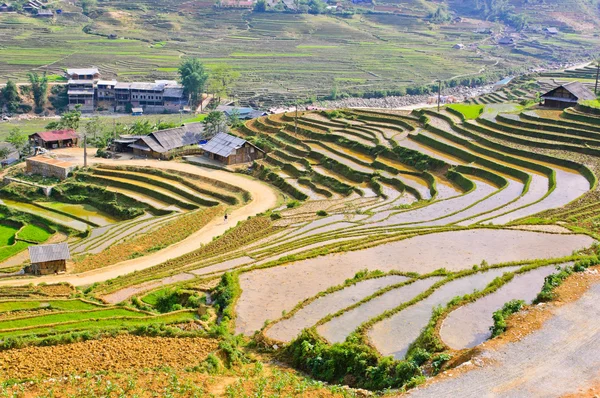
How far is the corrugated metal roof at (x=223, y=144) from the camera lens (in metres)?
41.4

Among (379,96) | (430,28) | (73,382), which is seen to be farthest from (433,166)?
(430,28)

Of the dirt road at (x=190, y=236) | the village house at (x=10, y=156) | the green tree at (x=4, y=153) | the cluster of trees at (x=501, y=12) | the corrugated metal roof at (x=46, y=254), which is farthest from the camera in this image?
the cluster of trees at (x=501, y=12)

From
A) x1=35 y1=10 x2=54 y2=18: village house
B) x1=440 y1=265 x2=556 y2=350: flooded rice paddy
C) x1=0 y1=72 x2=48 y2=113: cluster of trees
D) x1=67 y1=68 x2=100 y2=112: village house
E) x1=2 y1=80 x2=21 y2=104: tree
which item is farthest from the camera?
x1=35 y1=10 x2=54 y2=18: village house

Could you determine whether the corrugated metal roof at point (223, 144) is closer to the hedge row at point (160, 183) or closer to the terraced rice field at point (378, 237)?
the terraced rice field at point (378, 237)

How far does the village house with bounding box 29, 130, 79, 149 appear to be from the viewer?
4656 cm

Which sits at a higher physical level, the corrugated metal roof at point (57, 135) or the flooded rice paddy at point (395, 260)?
the flooded rice paddy at point (395, 260)

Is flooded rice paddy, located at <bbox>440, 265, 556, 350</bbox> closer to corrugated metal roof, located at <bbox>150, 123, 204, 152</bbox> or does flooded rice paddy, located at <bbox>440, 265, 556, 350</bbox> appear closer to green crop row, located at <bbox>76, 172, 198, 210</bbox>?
green crop row, located at <bbox>76, 172, 198, 210</bbox>

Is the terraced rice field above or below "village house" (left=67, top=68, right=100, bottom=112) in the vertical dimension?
above

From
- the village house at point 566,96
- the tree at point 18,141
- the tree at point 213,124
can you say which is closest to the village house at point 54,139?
the tree at point 18,141

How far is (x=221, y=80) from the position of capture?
78250 millimetres

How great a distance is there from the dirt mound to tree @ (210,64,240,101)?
61.6 metres

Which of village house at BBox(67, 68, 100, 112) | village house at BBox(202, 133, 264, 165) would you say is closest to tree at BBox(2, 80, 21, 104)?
village house at BBox(67, 68, 100, 112)

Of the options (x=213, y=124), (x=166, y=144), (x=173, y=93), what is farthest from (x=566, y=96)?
(x=173, y=93)

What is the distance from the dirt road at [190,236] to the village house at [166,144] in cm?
123
